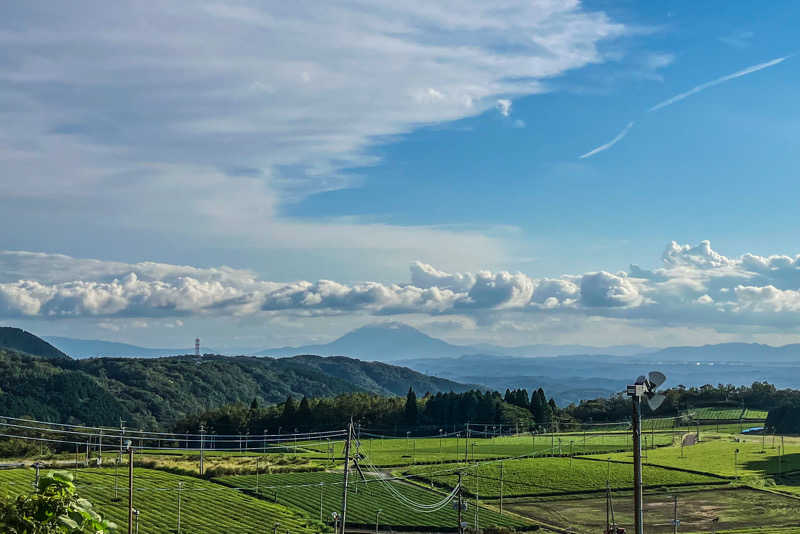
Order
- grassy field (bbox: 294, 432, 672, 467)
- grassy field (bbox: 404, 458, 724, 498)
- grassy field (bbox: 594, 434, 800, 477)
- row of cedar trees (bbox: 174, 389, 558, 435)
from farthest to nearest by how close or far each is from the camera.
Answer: row of cedar trees (bbox: 174, 389, 558, 435) < grassy field (bbox: 294, 432, 672, 467) < grassy field (bbox: 594, 434, 800, 477) < grassy field (bbox: 404, 458, 724, 498)

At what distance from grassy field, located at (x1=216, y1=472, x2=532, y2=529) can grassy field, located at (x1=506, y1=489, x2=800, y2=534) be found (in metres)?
6.34

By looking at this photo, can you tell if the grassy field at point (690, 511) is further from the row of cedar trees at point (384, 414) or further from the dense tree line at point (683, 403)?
the dense tree line at point (683, 403)

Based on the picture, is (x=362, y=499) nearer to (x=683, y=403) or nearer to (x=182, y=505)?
(x=182, y=505)

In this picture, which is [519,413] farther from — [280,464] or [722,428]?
[280,464]

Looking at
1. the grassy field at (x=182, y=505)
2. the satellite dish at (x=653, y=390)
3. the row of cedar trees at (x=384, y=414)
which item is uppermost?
the satellite dish at (x=653, y=390)

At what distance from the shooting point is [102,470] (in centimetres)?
10262

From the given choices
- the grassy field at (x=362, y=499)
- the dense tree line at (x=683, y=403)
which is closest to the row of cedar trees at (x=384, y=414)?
the dense tree line at (x=683, y=403)

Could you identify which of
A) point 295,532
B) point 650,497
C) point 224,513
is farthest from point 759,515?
point 224,513

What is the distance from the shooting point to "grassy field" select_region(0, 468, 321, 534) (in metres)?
74.8

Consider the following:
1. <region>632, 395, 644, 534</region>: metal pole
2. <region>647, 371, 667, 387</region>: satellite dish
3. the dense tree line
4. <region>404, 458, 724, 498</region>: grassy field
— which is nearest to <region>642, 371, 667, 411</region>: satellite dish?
<region>647, 371, 667, 387</region>: satellite dish

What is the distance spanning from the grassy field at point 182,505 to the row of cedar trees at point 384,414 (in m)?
73.1

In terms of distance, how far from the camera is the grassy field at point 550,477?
103 metres

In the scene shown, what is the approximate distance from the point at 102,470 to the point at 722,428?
117256 millimetres

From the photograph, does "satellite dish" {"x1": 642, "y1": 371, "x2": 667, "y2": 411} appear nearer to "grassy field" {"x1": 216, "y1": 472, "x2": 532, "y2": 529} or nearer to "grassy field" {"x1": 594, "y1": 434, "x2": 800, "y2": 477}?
"grassy field" {"x1": 216, "y1": 472, "x2": 532, "y2": 529}
